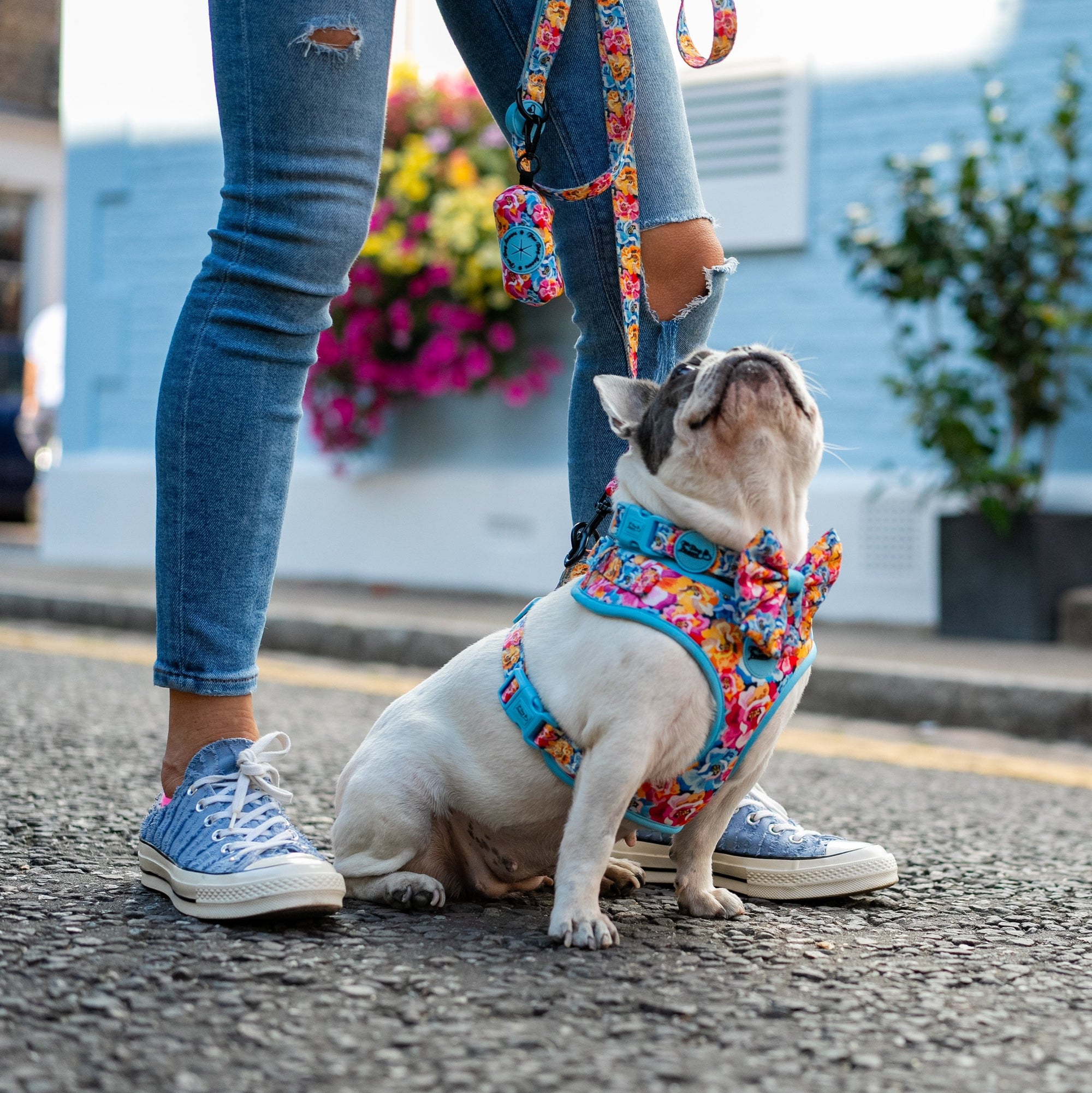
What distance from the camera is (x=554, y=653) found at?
1850 millimetres

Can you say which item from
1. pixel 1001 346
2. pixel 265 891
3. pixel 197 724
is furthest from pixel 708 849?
pixel 1001 346

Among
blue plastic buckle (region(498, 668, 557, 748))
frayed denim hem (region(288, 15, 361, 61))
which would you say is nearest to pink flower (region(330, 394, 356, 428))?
frayed denim hem (region(288, 15, 361, 61))

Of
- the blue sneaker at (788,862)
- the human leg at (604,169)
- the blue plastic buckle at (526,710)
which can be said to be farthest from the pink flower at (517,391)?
the blue plastic buckle at (526,710)

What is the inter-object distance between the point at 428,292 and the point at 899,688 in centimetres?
330

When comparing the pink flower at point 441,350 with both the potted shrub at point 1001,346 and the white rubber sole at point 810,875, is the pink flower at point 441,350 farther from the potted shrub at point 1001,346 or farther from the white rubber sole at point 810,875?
the white rubber sole at point 810,875

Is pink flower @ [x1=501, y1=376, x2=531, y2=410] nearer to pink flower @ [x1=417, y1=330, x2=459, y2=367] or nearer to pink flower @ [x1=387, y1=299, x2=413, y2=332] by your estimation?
pink flower @ [x1=417, y1=330, x2=459, y2=367]

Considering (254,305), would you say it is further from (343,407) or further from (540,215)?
(343,407)

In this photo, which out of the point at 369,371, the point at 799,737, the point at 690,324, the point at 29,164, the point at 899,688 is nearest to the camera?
the point at 690,324

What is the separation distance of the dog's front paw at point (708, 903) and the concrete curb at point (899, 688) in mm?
2120

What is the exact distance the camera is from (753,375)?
187 centimetres

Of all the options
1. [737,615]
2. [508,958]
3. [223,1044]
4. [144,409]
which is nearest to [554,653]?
[737,615]

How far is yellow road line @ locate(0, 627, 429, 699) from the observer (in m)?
4.62

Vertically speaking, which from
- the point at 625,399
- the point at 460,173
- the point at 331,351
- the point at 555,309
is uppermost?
the point at 460,173

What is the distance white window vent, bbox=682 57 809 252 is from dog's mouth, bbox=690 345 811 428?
14.0 feet
